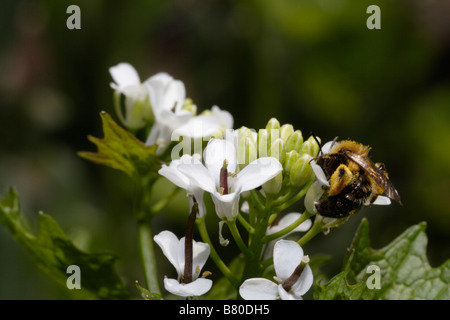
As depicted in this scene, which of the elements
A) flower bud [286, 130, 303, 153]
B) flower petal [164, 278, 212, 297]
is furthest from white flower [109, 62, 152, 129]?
flower petal [164, 278, 212, 297]

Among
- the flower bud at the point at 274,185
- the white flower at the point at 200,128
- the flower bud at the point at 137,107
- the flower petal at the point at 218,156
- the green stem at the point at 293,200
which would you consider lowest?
the green stem at the point at 293,200

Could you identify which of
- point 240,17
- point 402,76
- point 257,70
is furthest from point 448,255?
point 240,17

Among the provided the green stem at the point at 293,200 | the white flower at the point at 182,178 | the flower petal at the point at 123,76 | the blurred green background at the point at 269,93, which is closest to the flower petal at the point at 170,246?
the white flower at the point at 182,178

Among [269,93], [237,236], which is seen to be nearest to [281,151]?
[237,236]

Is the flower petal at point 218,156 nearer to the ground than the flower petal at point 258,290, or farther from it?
farther from it

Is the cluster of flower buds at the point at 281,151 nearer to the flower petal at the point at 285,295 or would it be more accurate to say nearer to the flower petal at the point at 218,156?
the flower petal at the point at 218,156

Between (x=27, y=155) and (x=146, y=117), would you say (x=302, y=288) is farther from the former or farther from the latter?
(x=27, y=155)
